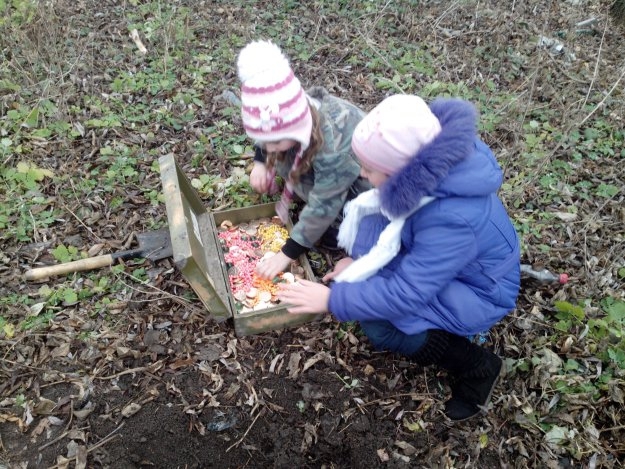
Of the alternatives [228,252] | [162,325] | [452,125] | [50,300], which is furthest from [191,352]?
[452,125]

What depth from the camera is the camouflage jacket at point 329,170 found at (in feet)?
8.63

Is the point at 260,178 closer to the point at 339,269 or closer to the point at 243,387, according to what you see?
the point at 339,269

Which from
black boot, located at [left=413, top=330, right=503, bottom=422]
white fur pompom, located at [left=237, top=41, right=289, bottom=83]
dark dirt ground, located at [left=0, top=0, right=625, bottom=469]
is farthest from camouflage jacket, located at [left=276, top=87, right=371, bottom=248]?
black boot, located at [left=413, top=330, right=503, bottom=422]

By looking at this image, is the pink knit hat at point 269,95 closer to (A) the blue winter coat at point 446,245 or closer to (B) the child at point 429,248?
(B) the child at point 429,248

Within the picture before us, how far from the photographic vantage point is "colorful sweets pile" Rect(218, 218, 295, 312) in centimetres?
282

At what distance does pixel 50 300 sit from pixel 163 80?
2505 millimetres

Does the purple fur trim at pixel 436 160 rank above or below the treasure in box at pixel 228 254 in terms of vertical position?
above

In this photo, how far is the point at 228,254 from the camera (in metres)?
3.02

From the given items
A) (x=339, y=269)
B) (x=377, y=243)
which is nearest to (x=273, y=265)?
(x=339, y=269)

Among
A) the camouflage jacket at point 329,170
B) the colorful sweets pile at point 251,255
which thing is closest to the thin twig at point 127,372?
the colorful sweets pile at point 251,255

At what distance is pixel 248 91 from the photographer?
7.46ft

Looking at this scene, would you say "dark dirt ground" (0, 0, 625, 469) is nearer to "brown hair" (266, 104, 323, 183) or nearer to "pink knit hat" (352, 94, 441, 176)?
"brown hair" (266, 104, 323, 183)

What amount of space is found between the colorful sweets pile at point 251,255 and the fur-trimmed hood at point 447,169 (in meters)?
1.17

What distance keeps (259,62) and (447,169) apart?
1.08m
